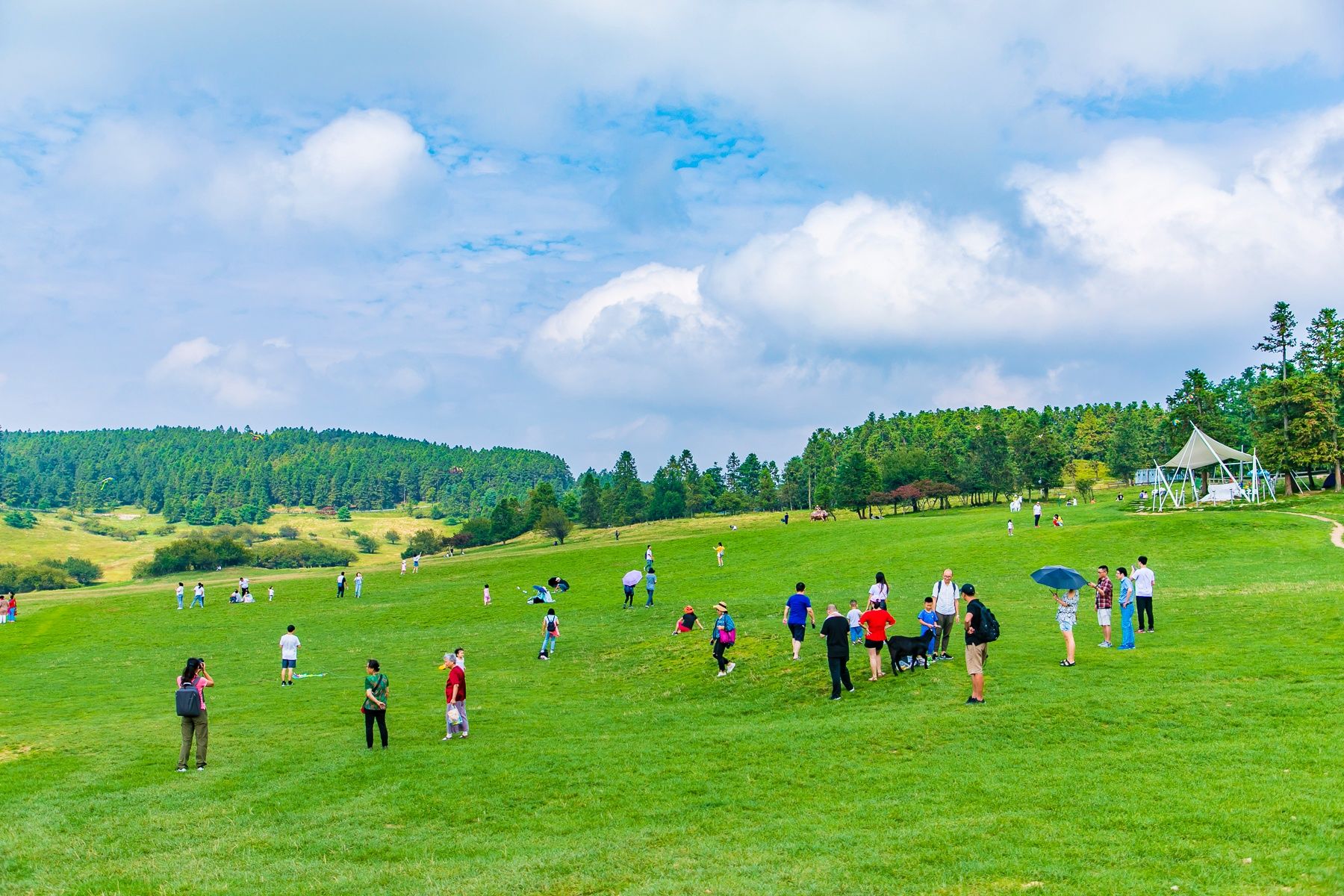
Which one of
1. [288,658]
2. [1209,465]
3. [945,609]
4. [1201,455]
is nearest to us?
[945,609]

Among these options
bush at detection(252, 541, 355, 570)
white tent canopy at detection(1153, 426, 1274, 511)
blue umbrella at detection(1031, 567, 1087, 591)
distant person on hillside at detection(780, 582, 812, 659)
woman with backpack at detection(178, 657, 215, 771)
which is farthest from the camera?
bush at detection(252, 541, 355, 570)

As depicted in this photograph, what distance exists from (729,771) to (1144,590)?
16.7 meters

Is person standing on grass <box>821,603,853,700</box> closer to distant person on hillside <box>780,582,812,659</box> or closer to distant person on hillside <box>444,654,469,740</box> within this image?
distant person on hillside <box>780,582,812,659</box>

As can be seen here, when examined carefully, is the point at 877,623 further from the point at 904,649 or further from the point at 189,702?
the point at 189,702

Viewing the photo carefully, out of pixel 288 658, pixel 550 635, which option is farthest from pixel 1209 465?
pixel 288 658

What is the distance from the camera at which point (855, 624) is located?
83.7 feet

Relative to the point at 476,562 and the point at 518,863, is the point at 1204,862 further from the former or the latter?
the point at 476,562

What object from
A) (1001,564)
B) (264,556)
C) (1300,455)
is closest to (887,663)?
(1001,564)

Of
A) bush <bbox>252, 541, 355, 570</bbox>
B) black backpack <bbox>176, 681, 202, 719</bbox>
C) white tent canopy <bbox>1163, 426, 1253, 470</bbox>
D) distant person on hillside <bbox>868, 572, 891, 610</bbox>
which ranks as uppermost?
white tent canopy <bbox>1163, 426, 1253, 470</bbox>

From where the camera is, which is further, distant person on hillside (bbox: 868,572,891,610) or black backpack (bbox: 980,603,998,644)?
distant person on hillside (bbox: 868,572,891,610)

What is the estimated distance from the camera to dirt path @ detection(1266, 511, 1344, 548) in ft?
153

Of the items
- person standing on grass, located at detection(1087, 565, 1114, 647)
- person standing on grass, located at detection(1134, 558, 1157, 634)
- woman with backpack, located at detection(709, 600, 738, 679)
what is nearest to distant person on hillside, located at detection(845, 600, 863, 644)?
woman with backpack, located at detection(709, 600, 738, 679)

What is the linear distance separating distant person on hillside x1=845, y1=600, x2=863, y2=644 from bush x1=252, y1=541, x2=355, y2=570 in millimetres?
138386

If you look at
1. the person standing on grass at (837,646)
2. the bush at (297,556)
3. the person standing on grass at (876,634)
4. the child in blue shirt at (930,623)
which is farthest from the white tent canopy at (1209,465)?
the bush at (297,556)
